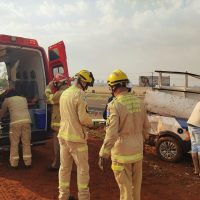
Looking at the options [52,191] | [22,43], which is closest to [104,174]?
[52,191]

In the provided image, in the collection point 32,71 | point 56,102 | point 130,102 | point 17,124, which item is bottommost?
point 17,124

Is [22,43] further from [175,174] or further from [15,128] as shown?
[175,174]

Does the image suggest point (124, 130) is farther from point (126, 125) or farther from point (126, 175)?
point (126, 175)

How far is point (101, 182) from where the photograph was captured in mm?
6520

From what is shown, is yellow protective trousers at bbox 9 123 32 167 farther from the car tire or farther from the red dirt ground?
the car tire

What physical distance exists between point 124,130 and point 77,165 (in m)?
1.17

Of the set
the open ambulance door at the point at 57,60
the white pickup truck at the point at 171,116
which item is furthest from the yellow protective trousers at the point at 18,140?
the white pickup truck at the point at 171,116

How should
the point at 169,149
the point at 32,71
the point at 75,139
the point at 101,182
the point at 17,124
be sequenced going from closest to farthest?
the point at 75,139 < the point at 101,182 < the point at 17,124 < the point at 169,149 < the point at 32,71

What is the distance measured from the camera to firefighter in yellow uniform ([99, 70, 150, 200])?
→ 4426 mm

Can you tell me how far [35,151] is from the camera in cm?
899

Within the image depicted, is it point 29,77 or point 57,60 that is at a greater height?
point 57,60

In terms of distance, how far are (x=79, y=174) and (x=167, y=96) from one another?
12.7 ft

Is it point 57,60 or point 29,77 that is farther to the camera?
point 29,77

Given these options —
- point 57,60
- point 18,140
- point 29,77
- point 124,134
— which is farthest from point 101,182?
point 29,77
